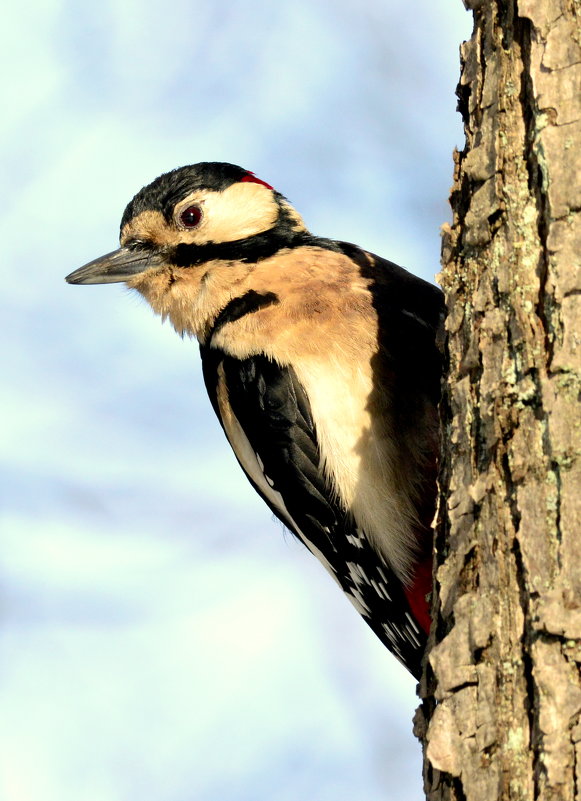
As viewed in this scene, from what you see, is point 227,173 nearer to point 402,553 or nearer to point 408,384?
point 408,384

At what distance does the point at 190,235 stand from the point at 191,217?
8cm

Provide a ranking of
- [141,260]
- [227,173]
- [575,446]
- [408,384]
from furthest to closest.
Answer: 1. [227,173]
2. [141,260]
3. [408,384]
4. [575,446]

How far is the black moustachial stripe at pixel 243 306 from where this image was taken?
3.17 meters

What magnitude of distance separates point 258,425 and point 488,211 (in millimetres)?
1383

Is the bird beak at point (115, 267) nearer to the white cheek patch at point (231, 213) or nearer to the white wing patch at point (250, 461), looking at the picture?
the white cheek patch at point (231, 213)

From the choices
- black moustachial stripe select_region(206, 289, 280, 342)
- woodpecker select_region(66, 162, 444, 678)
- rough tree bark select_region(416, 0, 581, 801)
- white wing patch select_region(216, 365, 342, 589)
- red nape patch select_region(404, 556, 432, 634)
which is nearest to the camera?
rough tree bark select_region(416, 0, 581, 801)

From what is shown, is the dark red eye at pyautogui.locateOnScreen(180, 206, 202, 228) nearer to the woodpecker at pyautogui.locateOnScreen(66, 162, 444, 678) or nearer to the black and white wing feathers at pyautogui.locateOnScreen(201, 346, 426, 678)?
the woodpecker at pyautogui.locateOnScreen(66, 162, 444, 678)

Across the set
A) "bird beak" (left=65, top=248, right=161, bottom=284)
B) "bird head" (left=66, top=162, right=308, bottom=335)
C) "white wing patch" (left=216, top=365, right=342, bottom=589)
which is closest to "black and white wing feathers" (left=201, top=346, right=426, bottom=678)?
"white wing patch" (left=216, top=365, right=342, bottom=589)

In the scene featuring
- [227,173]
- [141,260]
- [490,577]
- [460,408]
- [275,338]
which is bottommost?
[490,577]

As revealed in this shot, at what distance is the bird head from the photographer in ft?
11.4

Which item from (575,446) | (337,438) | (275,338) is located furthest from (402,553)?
(575,446)

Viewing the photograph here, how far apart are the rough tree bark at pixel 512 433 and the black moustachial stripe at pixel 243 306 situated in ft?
3.18

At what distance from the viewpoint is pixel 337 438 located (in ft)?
10.1

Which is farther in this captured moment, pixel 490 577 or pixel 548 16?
pixel 548 16
